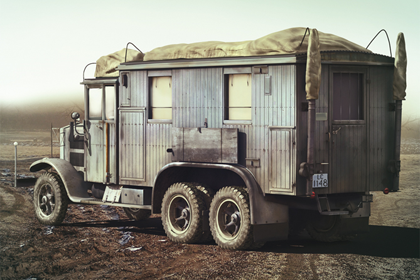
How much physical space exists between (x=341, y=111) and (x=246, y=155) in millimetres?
1864

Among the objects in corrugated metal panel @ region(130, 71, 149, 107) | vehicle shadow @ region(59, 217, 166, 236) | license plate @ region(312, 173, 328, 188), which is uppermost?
corrugated metal panel @ region(130, 71, 149, 107)

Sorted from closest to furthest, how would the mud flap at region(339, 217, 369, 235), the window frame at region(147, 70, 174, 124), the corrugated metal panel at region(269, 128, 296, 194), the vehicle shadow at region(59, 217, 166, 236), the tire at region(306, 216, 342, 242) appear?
the corrugated metal panel at region(269, 128, 296, 194) < the mud flap at region(339, 217, 369, 235) < the tire at region(306, 216, 342, 242) < the window frame at region(147, 70, 174, 124) < the vehicle shadow at region(59, 217, 166, 236)

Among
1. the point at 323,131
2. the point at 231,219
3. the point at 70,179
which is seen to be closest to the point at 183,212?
the point at 231,219

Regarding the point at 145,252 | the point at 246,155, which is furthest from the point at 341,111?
the point at 145,252

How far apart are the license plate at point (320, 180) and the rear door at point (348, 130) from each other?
13 centimetres

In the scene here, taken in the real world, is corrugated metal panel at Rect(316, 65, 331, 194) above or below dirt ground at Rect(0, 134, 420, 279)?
above

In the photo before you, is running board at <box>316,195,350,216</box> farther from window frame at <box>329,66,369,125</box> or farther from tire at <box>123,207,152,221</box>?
tire at <box>123,207,152,221</box>

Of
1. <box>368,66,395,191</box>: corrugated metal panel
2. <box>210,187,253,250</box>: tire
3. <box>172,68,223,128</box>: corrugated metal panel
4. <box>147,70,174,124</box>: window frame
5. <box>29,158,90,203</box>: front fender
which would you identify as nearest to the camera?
<box>210,187,253,250</box>: tire

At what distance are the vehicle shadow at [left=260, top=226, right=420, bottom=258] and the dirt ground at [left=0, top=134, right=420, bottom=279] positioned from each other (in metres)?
0.02

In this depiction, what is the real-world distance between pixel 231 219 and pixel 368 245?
2.66 m

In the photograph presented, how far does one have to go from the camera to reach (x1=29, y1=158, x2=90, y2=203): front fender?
13.1m

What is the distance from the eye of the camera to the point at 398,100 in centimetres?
1059

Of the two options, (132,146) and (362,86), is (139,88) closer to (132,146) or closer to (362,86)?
(132,146)

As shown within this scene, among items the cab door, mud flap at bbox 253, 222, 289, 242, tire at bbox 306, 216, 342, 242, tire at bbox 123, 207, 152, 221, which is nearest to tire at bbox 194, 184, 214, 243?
mud flap at bbox 253, 222, 289, 242
